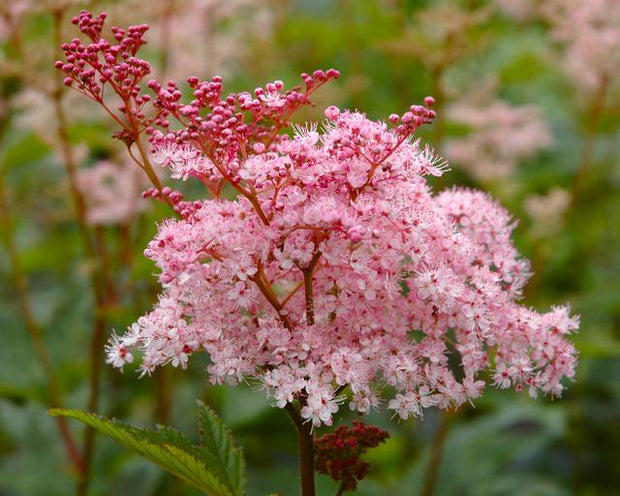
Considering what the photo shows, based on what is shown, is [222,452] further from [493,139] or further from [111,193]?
[493,139]

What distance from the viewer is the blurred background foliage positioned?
3.45m

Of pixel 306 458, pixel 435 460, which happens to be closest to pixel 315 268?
pixel 306 458

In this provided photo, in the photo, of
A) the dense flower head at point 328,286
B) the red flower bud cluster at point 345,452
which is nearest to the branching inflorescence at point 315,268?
the dense flower head at point 328,286

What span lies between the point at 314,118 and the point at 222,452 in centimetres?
258

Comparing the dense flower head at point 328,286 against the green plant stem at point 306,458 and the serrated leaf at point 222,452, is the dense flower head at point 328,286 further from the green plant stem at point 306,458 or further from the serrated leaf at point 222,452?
the serrated leaf at point 222,452

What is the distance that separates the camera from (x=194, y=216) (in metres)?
1.62

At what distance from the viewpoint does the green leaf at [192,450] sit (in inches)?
59.9

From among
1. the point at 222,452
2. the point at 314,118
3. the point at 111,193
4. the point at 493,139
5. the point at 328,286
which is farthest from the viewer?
the point at 493,139

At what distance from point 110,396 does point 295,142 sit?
2.79 metres

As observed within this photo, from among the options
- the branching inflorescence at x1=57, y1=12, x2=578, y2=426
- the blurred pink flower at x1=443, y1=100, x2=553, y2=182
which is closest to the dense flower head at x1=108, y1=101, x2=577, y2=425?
the branching inflorescence at x1=57, y1=12, x2=578, y2=426

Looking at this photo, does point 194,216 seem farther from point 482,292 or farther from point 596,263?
point 596,263

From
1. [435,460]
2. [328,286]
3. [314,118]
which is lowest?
[328,286]

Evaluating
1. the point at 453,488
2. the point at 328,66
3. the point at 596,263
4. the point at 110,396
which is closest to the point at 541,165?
the point at 596,263

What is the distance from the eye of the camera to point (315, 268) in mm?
1672
